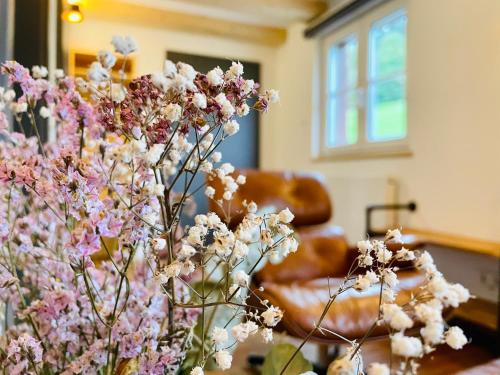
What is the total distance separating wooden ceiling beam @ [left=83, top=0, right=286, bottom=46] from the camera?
3418 mm

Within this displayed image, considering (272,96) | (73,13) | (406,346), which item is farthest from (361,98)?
(406,346)

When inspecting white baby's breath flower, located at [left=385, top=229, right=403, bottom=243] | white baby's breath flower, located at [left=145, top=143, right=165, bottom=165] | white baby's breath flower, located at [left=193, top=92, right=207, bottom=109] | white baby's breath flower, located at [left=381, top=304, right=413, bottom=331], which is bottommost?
white baby's breath flower, located at [left=381, top=304, right=413, bottom=331]

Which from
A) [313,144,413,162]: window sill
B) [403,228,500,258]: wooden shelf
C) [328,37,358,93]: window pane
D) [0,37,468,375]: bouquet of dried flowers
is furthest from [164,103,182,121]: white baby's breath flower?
[328,37,358,93]: window pane

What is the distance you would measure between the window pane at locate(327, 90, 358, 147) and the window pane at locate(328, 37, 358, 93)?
0.30 feet

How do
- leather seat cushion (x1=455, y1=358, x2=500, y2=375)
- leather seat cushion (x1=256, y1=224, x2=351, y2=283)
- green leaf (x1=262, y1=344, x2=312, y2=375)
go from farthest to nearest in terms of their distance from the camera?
leather seat cushion (x1=256, y1=224, x2=351, y2=283)
leather seat cushion (x1=455, y1=358, x2=500, y2=375)
green leaf (x1=262, y1=344, x2=312, y2=375)

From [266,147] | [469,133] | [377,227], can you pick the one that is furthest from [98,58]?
[266,147]

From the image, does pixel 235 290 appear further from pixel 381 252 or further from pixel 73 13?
pixel 73 13

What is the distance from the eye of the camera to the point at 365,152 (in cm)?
309

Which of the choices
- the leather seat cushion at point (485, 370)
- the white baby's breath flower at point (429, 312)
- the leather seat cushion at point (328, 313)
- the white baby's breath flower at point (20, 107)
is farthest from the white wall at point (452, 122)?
the white baby's breath flower at point (429, 312)

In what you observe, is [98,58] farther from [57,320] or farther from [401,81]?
[401,81]

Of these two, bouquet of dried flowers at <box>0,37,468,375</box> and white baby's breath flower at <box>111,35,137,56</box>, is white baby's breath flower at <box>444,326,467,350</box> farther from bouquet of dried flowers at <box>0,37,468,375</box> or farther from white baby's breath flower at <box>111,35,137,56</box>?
white baby's breath flower at <box>111,35,137,56</box>

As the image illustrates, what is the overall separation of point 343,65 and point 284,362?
3370 millimetres

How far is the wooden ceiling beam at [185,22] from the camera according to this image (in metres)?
3.42

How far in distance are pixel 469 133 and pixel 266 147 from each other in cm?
228
